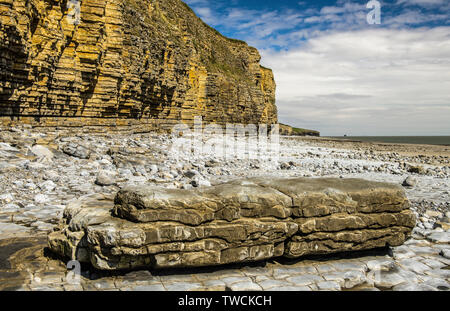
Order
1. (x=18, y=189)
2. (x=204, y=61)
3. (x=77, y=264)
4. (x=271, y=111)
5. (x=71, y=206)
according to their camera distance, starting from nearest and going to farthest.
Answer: (x=77, y=264) < (x=71, y=206) < (x=18, y=189) < (x=204, y=61) < (x=271, y=111)

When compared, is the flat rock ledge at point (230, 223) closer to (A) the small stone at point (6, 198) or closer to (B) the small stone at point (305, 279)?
(B) the small stone at point (305, 279)

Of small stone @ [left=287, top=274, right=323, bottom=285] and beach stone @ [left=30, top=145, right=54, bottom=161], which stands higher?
beach stone @ [left=30, top=145, right=54, bottom=161]

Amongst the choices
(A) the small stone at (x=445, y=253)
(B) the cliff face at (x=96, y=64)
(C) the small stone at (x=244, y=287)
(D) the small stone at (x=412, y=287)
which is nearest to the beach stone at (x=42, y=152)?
(B) the cliff face at (x=96, y=64)

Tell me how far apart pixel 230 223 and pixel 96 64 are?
1285cm

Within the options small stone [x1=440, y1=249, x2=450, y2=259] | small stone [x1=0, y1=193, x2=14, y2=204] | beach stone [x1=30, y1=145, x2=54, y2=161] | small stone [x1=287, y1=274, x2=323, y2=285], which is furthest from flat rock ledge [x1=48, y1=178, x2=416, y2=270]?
beach stone [x1=30, y1=145, x2=54, y2=161]

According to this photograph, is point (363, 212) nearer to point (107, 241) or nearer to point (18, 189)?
point (107, 241)

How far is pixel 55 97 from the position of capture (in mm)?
12547

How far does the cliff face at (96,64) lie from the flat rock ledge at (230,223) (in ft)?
30.2

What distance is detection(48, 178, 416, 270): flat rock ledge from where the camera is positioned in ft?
11.3

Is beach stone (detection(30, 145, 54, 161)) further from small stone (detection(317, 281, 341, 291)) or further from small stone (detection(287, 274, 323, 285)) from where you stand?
small stone (detection(317, 281, 341, 291))

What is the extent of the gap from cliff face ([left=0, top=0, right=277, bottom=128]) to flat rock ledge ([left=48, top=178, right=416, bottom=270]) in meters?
9.20

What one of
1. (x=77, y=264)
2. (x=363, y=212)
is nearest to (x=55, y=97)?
(x=77, y=264)

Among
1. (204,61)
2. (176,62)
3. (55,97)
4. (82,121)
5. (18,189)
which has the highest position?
(204,61)
